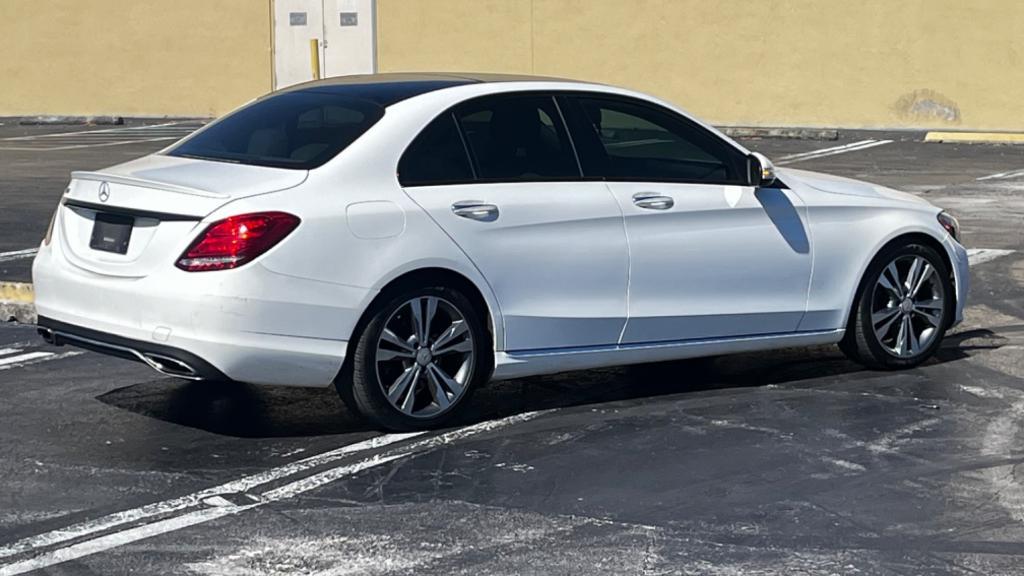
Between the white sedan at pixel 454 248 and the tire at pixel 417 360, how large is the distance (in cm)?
1

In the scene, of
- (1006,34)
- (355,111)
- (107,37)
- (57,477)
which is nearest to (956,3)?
(1006,34)

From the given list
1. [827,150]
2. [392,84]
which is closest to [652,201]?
[392,84]

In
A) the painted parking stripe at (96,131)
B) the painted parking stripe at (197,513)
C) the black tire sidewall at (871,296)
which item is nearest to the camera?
the painted parking stripe at (197,513)

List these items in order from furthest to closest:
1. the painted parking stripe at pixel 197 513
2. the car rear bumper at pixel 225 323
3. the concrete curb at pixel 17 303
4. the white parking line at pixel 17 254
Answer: the white parking line at pixel 17 254 → the concrete curb at pixel 17 303 → the car rear bumper at pixel 225 323 → the painted parking stripe at pixel 197 513

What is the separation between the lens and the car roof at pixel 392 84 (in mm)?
8070

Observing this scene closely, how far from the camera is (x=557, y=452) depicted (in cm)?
738

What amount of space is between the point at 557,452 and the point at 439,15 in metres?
23.8

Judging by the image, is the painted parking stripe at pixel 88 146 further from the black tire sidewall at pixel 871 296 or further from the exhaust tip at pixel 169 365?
the exhaust tip at pixel 169 365

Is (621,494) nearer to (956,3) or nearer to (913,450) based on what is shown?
(913,450)

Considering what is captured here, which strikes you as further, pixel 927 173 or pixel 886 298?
pixel 927 173

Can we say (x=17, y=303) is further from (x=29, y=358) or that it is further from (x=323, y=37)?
(x=323, y=37)

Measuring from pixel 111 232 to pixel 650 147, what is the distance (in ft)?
8.65

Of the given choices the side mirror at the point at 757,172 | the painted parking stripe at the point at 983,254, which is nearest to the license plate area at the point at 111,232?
the side mirror at the point at 757,172

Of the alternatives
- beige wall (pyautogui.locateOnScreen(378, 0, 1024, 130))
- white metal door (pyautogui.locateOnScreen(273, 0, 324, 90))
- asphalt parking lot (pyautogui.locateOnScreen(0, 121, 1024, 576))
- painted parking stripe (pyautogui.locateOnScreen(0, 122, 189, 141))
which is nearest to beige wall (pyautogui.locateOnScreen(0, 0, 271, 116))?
white metal door (pyautogui.locateOnScreen(273, 0, 324, 90))
